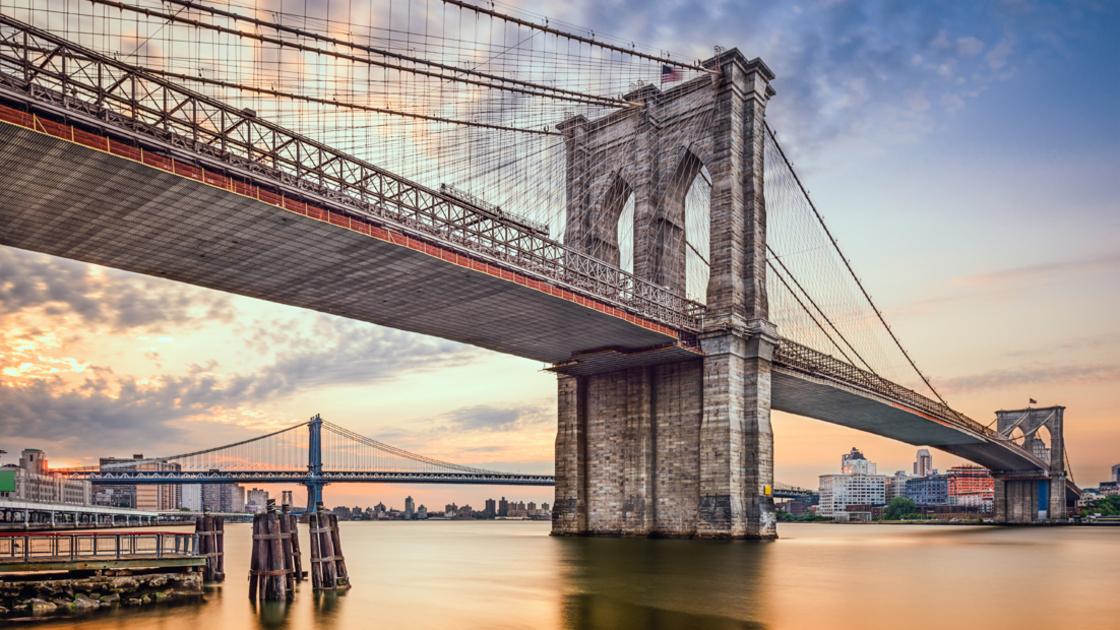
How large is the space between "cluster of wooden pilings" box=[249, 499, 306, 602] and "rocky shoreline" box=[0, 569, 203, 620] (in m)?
2.22

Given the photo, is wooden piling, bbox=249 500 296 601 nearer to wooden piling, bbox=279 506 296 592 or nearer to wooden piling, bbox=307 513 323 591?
wooden piling, bbox=279 506 296 592

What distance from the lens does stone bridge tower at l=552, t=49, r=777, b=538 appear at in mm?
48312

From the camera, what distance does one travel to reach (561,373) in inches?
2143

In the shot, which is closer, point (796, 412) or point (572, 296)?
point (572, 296)

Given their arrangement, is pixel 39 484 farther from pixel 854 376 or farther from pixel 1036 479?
pixel 1036 479

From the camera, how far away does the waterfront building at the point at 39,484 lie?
122750 mm

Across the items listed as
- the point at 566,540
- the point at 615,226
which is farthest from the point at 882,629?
the point at 615,226

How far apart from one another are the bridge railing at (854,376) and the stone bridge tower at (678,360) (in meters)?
5.99

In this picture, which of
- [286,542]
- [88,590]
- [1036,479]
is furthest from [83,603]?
[1036,479]

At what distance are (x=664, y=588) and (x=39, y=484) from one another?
14815 centimetres

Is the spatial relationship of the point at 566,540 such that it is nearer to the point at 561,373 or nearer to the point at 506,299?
the point at 561,373

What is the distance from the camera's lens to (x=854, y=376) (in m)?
66.4

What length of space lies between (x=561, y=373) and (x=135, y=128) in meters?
32.7

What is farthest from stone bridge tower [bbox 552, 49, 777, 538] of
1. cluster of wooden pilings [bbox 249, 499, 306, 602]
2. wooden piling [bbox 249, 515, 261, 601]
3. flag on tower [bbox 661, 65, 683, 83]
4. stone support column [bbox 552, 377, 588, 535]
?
wooden piling [bbox 249, 515, 261, 601]
